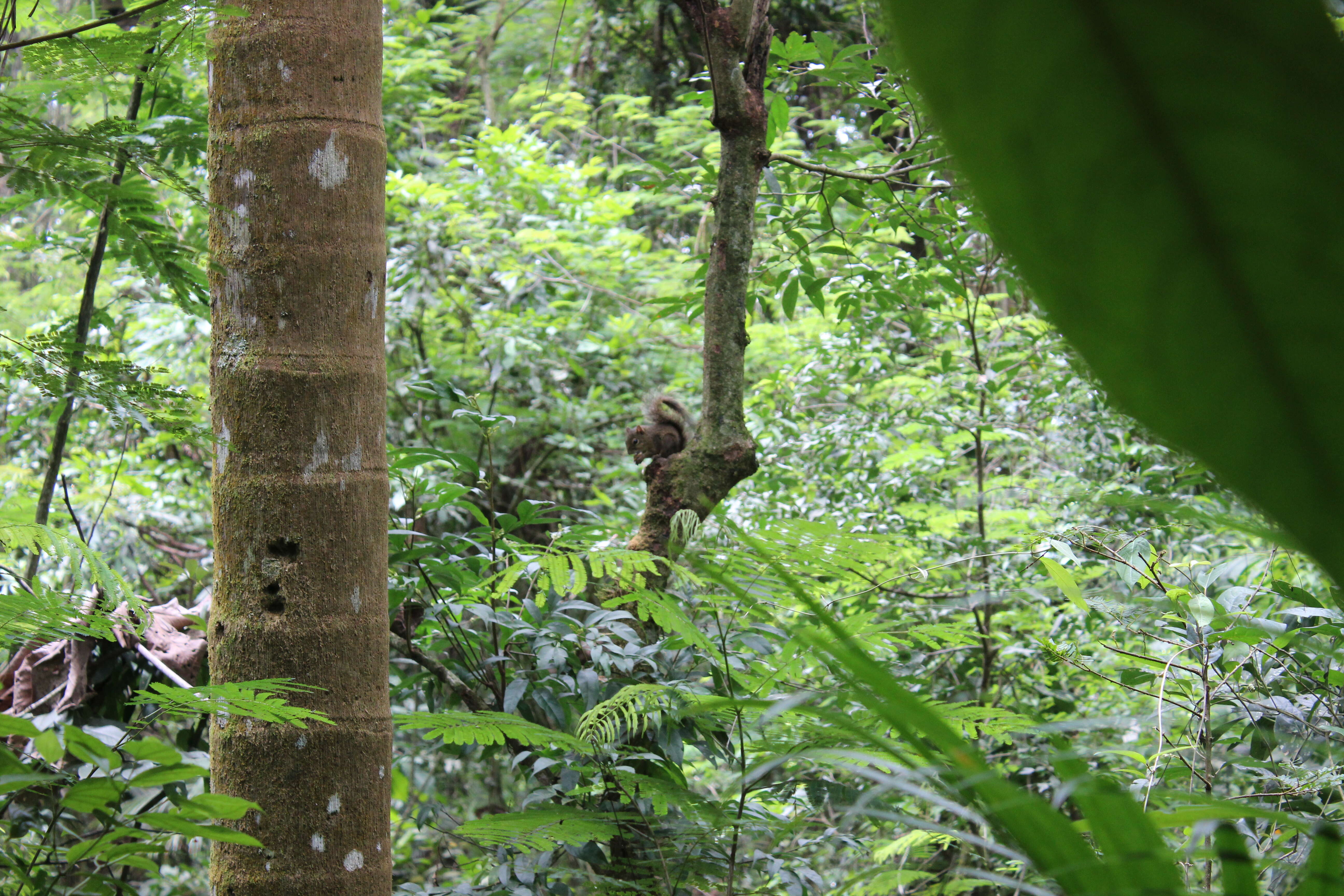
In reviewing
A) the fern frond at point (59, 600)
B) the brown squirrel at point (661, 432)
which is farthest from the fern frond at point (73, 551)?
the brown squirrel at point (661, 432)

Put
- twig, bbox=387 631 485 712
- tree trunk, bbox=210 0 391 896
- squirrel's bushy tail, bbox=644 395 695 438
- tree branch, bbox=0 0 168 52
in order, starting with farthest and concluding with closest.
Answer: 1. squirrel's bushy tail, bbox=644 395 695 438
2. twig, bbox=387 631 485 712
3. tree trunk, bbox=210 0 391 896
4. tree branch, bbox=0 0 168 52

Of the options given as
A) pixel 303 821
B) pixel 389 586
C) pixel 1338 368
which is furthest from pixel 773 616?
pixel 1338 368

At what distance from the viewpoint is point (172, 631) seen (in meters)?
1.43

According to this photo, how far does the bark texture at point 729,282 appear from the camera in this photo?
1.43 m

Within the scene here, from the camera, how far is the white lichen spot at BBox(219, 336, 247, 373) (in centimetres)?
91

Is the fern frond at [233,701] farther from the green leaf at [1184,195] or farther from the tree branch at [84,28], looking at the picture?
the green leaf at [1184,195]

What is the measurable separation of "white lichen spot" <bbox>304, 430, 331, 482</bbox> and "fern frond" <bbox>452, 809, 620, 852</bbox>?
424 millimetres

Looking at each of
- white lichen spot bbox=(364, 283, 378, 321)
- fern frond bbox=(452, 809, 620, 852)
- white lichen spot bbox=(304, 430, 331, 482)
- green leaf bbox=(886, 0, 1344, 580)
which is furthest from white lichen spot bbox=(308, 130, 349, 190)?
green leaf bbox=(886, 0, 1344, 580)

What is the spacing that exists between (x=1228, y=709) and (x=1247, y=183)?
151 centimetres

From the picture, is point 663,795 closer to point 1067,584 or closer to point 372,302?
point 1067,584

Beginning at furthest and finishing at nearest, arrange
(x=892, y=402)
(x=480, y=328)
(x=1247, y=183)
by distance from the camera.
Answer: (x=480, y=328) < (x=892, y=402) < (x=1247, y=183)

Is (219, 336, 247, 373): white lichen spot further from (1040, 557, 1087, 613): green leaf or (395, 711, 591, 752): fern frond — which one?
(1040, 557, 1087, 613): green leaf

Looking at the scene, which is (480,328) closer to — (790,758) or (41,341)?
(41,341)

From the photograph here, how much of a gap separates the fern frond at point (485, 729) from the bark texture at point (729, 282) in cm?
42
